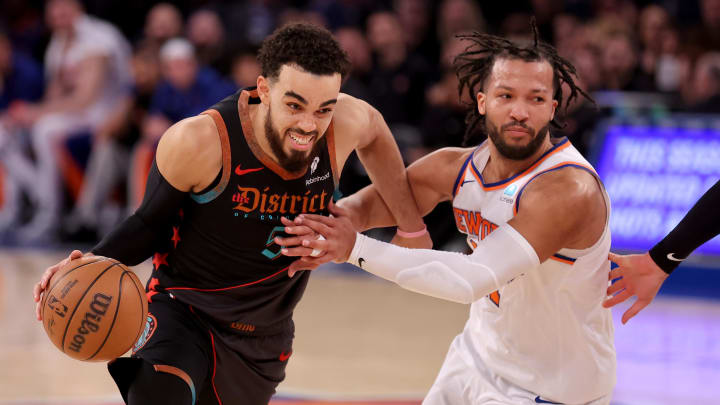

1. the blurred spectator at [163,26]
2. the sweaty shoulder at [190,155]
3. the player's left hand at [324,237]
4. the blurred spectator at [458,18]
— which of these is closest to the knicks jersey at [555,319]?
the player's left hand at [324,237]

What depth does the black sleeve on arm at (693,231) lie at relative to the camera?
12.8 ft

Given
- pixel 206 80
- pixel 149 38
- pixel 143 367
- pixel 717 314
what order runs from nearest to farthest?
pixel 143 367 → pixel 717 314 → pixel 206 80 → pixel 149 38

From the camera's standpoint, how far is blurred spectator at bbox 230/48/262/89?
1077 cm

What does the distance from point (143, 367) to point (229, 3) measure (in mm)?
10201

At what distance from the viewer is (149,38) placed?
12.1m

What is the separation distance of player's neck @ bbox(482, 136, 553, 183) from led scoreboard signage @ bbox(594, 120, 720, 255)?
18.0 feet

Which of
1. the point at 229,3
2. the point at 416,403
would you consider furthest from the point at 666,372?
the point at 229,3

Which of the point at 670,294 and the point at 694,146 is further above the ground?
the point at 694,146

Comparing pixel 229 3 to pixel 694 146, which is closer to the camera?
pixel 694 146

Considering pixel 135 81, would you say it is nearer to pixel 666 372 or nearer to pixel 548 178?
pixel 666 372

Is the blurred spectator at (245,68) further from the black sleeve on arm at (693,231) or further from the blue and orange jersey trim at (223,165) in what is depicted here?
the black sleeve on arm at (693,231)

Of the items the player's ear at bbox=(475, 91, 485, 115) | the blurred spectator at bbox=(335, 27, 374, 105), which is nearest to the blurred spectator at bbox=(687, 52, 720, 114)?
the blurred spectator at bbox=(335, 27, 374, 105)

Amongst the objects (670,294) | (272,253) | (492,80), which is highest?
(492,80)

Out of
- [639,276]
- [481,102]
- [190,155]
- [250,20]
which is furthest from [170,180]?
[250,20]
